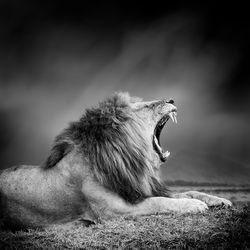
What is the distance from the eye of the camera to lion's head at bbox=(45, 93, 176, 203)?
16.7ft

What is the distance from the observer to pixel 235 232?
11.6ft

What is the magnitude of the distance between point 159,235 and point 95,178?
1578mm

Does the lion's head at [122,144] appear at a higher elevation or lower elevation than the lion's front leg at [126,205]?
higher

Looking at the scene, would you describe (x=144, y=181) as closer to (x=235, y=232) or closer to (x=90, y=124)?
(x=90, y=124)

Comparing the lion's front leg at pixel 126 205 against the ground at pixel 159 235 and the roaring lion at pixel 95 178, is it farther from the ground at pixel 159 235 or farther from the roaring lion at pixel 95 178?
the ground at pixel 159 235

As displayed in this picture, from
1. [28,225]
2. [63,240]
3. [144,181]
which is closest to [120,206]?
[144,181]

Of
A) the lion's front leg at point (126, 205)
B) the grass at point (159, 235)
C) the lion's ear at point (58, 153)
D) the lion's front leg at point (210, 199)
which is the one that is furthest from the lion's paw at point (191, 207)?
the lion's ear at point (58, 153)

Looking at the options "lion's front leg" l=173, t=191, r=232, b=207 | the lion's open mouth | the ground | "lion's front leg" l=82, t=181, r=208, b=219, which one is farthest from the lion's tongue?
the ground

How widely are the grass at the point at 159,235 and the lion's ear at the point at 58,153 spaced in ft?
4.38

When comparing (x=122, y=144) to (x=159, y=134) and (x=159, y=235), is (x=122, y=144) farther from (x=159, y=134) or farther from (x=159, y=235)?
(x=159, y=235)

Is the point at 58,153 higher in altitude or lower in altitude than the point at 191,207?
higher

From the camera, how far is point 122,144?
538cm

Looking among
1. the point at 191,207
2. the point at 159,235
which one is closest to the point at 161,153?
the point at 191,207

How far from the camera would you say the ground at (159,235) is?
A: 3455 mm
